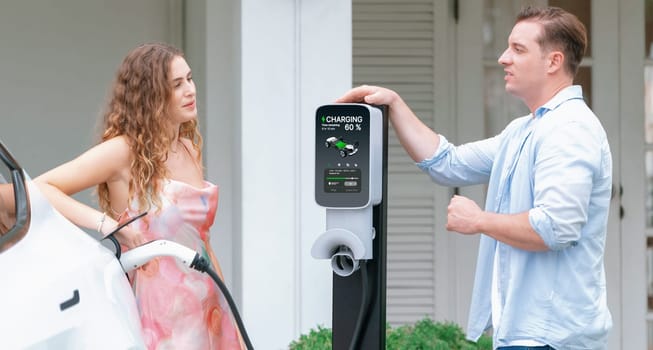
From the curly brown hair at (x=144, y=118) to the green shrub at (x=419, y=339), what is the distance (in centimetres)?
98

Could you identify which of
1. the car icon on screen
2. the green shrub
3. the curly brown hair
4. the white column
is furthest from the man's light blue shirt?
the white column

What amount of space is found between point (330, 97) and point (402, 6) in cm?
182

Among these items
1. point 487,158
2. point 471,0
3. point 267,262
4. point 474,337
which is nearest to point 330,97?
point 267,262

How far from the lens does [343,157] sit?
2.97 m

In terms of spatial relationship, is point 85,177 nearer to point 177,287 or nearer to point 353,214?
point 177,287

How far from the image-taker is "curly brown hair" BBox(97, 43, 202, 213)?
3.42 m

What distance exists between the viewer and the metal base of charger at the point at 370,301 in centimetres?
302

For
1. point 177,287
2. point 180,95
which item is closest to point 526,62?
point 180,95

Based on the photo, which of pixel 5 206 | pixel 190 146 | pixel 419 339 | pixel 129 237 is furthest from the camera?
pixel 419 339

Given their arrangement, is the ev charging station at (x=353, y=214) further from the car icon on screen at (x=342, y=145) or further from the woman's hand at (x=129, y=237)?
the woman's hand at (x=129, y=237)

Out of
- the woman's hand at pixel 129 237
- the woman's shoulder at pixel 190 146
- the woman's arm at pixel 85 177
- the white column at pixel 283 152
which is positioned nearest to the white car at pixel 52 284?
the woman's hand at pixel 129 237

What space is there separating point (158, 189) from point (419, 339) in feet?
4.02

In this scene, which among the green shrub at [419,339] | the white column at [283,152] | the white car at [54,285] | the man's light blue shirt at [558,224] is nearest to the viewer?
the white car at [54,285]

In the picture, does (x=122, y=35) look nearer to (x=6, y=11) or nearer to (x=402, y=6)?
(x=6, y=11)
